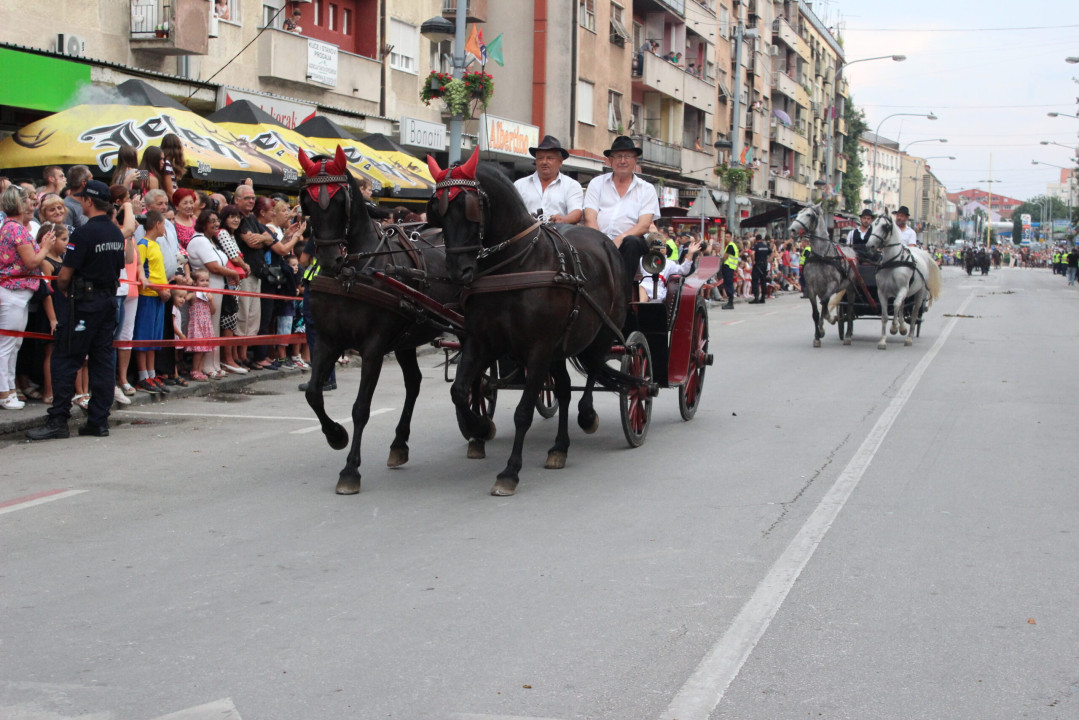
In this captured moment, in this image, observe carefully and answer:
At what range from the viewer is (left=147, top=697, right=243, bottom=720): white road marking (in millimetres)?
4078

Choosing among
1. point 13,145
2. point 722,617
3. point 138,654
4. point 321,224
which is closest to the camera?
point 138,654

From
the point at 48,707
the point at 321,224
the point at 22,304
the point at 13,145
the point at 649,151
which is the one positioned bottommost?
the point at 48,707

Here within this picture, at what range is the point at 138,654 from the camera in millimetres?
4699

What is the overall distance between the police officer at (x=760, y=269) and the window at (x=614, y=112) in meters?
8.74

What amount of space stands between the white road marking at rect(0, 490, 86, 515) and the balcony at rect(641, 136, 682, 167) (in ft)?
120

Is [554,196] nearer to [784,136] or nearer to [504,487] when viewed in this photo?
[504,487]

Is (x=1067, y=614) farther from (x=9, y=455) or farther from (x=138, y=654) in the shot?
(x=9, y=455)

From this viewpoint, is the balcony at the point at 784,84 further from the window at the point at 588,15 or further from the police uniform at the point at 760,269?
the police uniform at the point at 760,269

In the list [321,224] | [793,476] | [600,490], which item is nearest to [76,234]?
[321,224]

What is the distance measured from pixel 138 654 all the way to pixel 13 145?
11.5m

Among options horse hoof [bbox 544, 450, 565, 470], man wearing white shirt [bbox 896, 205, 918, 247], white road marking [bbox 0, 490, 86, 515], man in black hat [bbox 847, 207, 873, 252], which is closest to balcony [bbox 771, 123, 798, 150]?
man wearing white shirt [bbox 896, 205, 918, 247]

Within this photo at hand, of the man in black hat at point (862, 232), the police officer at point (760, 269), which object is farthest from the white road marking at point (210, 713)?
the police officer at point (760, 269)

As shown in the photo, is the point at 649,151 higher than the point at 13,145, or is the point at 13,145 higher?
the point at 649,151

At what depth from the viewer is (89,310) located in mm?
9820
